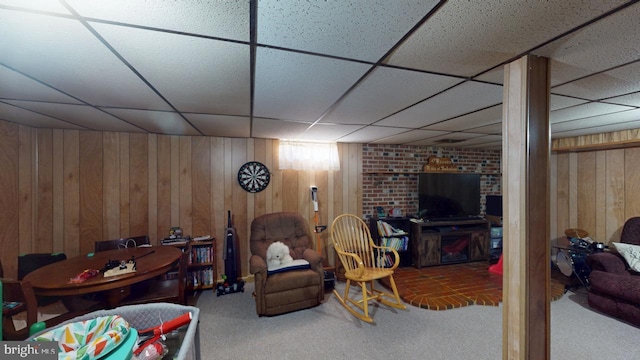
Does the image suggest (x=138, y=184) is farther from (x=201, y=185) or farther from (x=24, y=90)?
(x=24, y=90)

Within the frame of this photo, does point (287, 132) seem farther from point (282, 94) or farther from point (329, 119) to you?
point (282, 94)


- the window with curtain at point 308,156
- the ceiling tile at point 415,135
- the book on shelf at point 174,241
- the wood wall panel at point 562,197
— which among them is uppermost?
the ceiling tile at point 415,135

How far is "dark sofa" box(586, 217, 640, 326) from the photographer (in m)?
2.41

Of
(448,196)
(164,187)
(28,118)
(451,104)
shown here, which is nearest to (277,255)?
(164,187)

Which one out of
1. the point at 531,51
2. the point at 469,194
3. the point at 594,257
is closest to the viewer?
the point at 531,51

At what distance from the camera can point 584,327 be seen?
7.92ft

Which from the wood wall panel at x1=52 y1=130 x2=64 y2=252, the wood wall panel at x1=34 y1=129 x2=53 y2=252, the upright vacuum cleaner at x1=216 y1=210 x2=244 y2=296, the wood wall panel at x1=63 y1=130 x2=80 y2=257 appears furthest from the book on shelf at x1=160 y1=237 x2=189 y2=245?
the wood wall panel at x1=34 y1=129 x2=53 y2=252

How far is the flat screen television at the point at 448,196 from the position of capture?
4.23m

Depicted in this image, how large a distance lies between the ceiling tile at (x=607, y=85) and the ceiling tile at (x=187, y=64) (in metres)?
2.14

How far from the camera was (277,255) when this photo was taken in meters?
2.93

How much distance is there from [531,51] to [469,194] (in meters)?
3.77

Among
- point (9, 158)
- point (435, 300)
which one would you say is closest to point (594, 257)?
point (435, 300)

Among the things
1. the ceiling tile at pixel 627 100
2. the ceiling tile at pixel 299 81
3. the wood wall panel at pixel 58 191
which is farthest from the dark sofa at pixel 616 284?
the wood wall panel at pixel 58 191

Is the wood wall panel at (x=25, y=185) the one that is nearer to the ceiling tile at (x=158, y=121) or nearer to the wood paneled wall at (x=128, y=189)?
the wood paneled wall at (x=128, y=189)
